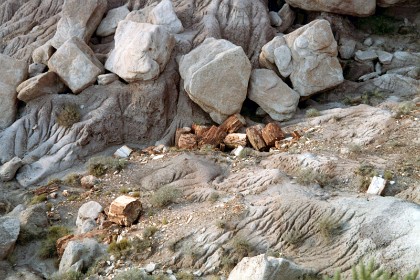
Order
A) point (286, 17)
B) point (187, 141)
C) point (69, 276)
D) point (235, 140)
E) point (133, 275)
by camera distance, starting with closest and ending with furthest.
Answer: point (133, 275) → point (69, 276) → point (235, 140) → point (187, 141) → point (286, 17)

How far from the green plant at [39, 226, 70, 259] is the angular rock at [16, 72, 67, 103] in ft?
15.1

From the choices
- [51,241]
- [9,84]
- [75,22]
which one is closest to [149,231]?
[51,241]

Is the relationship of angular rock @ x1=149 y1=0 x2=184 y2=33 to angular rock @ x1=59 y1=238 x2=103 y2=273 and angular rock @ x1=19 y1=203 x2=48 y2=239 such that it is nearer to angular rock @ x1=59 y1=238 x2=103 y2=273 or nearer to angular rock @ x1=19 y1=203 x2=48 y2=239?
angular rock @ x1=19 y1=203 x2=48 y2=239

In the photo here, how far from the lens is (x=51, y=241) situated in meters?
9.45

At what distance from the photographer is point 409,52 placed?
53.3 ft

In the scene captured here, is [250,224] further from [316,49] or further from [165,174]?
[316,49]

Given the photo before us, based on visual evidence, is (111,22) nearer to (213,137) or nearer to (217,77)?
(217,77)

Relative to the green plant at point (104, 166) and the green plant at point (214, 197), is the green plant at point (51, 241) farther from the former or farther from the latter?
the green plant at point (214, 197)

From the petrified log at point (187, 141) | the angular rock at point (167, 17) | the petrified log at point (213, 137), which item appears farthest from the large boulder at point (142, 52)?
the petrified log at point (213, 137)

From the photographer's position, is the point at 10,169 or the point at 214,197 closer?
the point at 214,197

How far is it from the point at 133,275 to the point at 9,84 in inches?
298

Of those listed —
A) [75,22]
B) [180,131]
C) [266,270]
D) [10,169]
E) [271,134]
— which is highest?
[75,22]

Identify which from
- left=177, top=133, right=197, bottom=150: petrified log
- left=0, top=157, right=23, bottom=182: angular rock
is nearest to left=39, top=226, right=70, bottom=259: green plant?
left=0, top=157, right=23, bottom=182: angular rock

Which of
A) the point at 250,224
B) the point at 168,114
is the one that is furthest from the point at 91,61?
the point at 250,224
